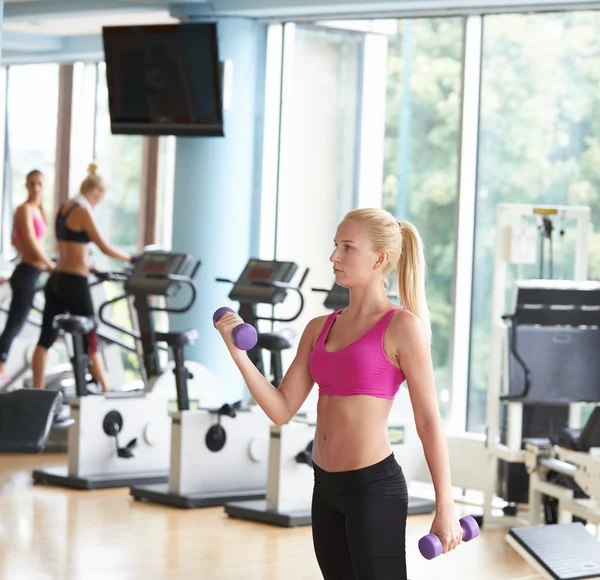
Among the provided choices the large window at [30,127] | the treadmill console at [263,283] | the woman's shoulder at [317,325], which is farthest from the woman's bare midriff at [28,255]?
the woman's shoulder at [317,325]

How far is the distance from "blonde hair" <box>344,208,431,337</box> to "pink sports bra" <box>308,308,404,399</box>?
0.25ft

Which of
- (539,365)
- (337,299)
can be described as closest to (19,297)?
(337,299)

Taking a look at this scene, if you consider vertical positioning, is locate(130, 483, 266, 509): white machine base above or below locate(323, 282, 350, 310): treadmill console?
below

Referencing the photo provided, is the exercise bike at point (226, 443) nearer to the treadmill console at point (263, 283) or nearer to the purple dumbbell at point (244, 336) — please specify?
the treadmill console at point (263, 283)

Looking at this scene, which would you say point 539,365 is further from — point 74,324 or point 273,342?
point 74,324

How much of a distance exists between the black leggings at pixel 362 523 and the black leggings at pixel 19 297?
494 cm

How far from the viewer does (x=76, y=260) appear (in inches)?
251

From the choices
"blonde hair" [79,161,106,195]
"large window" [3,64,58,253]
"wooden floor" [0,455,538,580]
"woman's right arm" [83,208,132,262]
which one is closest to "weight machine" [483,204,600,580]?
"wooden floor" [0,455,538,580]

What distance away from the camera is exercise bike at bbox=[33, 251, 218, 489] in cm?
574

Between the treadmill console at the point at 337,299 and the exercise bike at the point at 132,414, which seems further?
the exercise bike at the point at 132,414

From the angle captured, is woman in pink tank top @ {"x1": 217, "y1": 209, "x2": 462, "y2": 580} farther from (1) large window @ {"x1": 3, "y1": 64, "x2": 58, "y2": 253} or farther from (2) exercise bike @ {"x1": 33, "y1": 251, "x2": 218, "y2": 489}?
(1) large window @ {"x1": 3, "y1": 64, "x2": 58, "y2": 253}

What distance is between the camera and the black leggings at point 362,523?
226 centimetres

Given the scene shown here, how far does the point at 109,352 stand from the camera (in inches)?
290

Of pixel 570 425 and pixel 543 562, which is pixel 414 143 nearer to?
pixel 570 425
